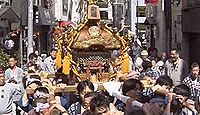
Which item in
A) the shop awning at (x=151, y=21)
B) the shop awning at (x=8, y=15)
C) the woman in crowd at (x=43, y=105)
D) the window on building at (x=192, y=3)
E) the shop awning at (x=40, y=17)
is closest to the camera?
the woman in crowd at (x=43, y=105)

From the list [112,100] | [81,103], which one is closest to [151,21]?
[112,100]

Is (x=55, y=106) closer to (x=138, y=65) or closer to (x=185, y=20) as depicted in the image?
(x=138, y=65)

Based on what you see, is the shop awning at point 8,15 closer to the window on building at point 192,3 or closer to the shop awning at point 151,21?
the window on building at point 192,3

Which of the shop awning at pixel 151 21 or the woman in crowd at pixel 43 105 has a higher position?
the shop awning at pixel 151 21

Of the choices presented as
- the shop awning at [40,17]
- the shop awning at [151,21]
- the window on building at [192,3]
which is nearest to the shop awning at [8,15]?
the shop awning at [40,17]

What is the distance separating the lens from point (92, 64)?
13867mm

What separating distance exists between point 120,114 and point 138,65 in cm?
1070

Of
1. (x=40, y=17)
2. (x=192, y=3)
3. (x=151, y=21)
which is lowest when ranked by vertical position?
(x=151, y=21)

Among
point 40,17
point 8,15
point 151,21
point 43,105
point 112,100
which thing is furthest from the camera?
point 151,21

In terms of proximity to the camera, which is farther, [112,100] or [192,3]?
[192,3]

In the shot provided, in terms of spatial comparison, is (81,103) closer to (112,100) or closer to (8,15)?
(112,100)

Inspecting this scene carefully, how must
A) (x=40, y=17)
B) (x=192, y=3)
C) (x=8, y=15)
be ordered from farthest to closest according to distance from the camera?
(x=40, y=17) < (x=8, y=15) < (x=192, y=3)

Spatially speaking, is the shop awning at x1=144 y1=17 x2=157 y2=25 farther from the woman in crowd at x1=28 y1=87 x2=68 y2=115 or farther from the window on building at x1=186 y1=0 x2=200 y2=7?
the woman in crowd at x1=28 y1=87 x2=68 y2=115

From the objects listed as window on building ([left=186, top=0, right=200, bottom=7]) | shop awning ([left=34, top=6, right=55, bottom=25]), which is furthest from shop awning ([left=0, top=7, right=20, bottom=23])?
window on building ([left=186, top=0, right=200, bottom=7])
